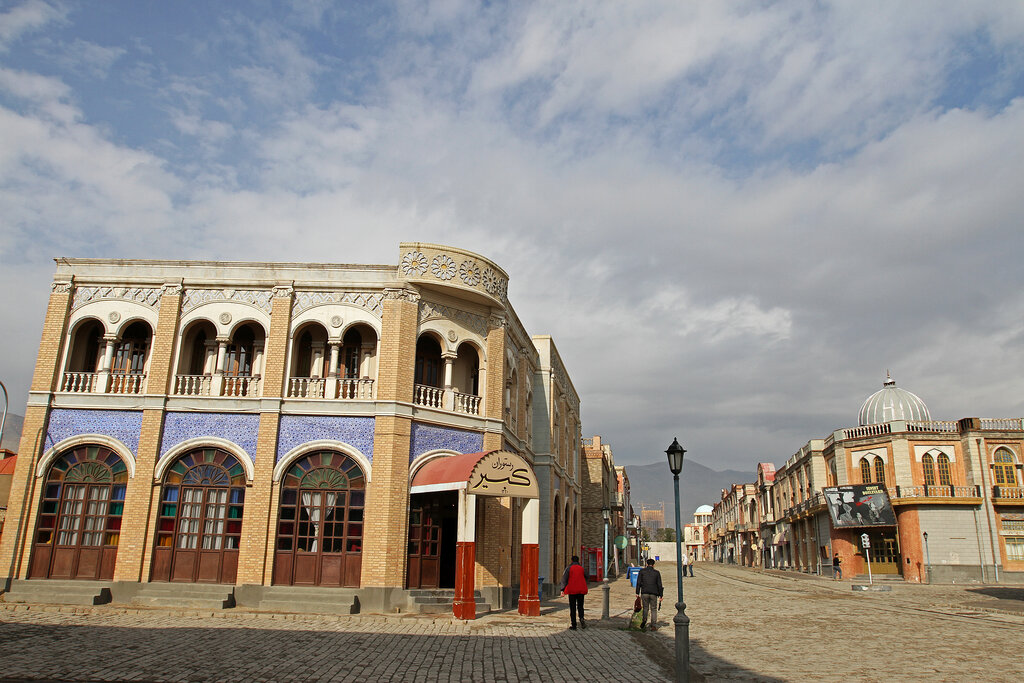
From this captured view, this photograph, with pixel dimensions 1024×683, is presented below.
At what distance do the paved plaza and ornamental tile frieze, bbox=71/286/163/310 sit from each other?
8.42m

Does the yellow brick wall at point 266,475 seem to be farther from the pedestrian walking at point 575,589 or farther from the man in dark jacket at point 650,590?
the man in dark jacket at point 650,590

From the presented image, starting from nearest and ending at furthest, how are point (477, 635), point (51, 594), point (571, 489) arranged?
point (477, 635) < point (51, 594) < point (571, 489)

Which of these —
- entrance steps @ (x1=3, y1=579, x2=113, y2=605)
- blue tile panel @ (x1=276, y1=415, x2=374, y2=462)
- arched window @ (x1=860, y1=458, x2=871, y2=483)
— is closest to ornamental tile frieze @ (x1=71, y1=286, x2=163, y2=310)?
blue tile panel @ (x1=276, y1=415, x2=374, y2=462)

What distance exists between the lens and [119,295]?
70.2ft

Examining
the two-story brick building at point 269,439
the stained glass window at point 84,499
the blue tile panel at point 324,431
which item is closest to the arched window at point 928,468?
the two-story brick building at point 269,439

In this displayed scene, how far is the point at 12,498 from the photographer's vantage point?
783 inches

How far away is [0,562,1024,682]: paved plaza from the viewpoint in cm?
1103

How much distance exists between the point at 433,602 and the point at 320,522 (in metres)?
3.67

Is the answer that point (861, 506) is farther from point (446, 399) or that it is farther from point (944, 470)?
point (446, 399)

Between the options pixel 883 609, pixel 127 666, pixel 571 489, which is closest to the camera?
pixel 127 666

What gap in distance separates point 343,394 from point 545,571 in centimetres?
1220

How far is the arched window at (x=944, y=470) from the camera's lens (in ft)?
140

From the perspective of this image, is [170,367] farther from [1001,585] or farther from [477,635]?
[1001,585]

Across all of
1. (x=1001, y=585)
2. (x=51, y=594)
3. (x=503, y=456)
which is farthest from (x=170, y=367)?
(x=1001, y=585)
